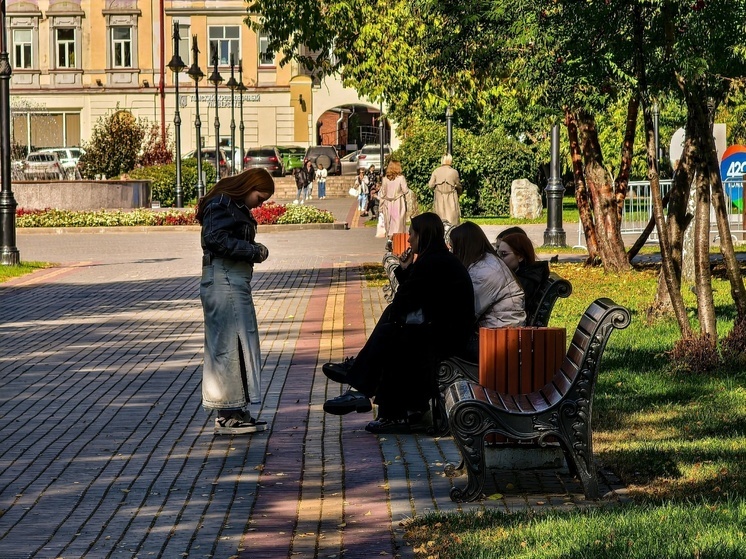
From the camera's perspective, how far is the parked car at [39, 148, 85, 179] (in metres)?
59.7

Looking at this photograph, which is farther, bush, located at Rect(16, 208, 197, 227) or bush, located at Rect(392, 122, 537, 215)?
bush, located at Rect(392, 122, 537, 215)

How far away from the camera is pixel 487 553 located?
5.22 metres

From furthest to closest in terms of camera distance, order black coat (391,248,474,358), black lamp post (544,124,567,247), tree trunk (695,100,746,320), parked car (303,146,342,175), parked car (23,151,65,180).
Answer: parked car (303,146,342,175) < parked car (23,151,65,180) < black lamp post (544,124,567,247) < tree trunk (695,100,746,320) < black coat (391,248,474,358)

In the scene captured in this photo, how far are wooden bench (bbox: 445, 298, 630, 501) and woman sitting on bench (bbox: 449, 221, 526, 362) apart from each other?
1.64m

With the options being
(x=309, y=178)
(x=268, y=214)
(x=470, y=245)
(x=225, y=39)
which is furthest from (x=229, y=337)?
(x=225, y=39)

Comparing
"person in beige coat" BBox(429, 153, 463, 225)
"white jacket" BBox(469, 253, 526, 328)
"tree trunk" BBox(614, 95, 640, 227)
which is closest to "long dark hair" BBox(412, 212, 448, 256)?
"white jacket" BBox(469, 253, 526, 328)

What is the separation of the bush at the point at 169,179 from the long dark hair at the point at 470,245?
37.5 m

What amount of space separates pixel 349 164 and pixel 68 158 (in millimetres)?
12471

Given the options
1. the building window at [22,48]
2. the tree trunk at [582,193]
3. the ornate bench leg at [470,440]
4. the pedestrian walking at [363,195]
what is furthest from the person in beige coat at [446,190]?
the building window at [22,48]

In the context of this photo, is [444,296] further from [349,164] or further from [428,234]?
[349,164]

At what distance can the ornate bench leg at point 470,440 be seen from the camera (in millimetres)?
6277

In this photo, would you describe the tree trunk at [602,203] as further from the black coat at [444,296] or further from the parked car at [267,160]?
the parked car at [267,160]

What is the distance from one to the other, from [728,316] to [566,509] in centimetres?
780

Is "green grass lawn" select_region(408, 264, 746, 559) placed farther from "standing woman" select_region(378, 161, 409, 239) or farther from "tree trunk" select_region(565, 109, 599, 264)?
"standing woman" select_region(378, 161, 409, 239)
